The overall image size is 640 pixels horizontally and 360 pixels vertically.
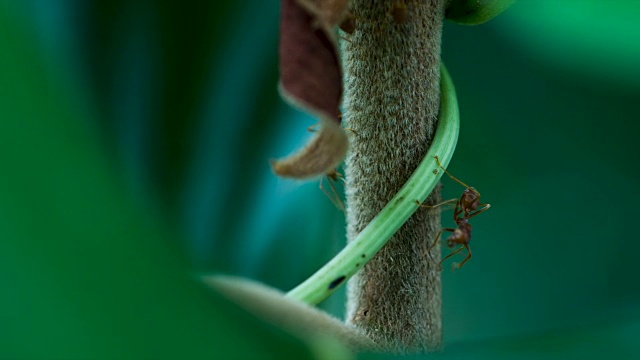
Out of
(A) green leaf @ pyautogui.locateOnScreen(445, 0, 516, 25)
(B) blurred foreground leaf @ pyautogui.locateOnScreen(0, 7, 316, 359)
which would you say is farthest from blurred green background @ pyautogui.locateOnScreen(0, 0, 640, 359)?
(A) green leaf @ pyautogui.locateOnScreen(445, 0, 516, 25)

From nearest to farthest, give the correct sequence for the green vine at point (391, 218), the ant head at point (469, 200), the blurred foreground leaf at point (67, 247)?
the blurred foreground leaf at point (67, 247), the green vine at point (391, 218), the ant head at point (469, 200)

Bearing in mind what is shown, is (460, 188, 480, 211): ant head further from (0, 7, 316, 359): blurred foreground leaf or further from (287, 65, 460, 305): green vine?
(0, 7, 316, 359): blurred foreground leaf

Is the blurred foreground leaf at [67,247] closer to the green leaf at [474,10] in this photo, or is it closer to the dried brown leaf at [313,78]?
the dried brown leaf at [313,78]

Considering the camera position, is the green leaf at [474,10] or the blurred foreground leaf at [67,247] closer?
the blurred foreground leaf at [67,247]

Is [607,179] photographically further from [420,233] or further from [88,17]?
[88,17]

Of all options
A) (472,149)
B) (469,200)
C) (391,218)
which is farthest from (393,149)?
(472,149)

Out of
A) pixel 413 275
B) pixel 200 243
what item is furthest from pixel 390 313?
pixel 200 243

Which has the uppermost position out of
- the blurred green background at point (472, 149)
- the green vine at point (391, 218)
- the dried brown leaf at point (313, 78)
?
the dried brown leaf at point (313, 78)

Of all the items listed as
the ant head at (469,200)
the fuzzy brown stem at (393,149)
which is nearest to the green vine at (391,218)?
the fuzzy brown stem at (393,149)

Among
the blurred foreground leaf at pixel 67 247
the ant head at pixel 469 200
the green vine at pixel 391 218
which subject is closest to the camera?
the blurred foreground leaf at pixel 67 247
